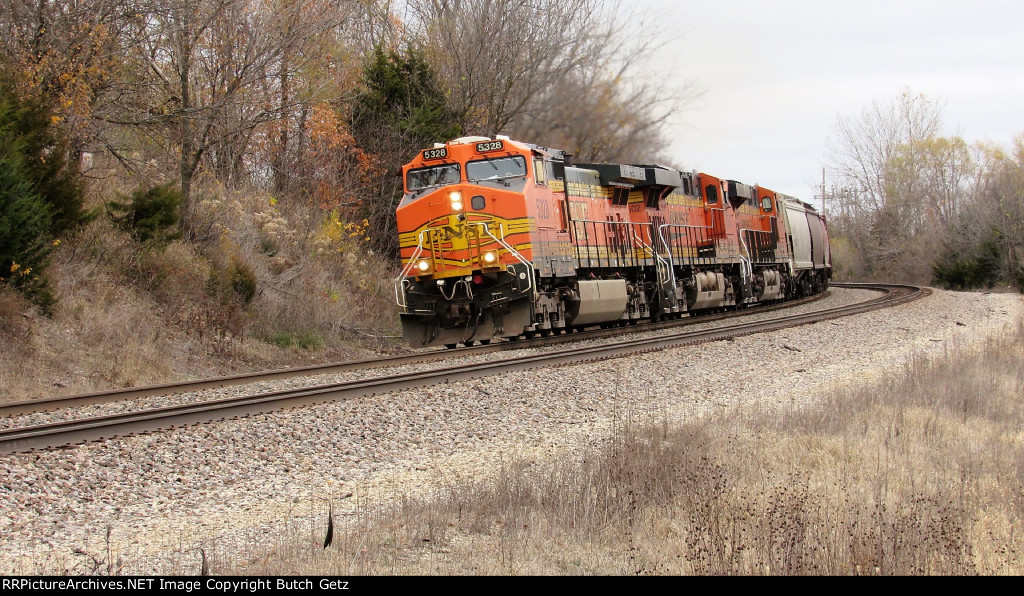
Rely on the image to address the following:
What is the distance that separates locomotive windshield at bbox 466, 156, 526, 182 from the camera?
1469cm

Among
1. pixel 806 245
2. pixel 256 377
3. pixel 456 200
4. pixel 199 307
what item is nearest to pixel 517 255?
pixel 456 200

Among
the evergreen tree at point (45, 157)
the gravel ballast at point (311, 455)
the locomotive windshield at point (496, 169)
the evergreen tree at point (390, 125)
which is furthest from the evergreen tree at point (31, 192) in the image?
the evergreen tree at point (390, 125)

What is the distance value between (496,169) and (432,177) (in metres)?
1.26

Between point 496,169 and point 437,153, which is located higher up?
point 437,153

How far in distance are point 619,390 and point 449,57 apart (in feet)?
59.4

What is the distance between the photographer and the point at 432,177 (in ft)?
50.4

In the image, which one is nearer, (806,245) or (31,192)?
(31,192)

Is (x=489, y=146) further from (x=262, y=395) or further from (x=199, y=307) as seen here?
(x=262, y=395)

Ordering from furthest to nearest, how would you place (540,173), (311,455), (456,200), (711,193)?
1. (711,193)
2. (540,173)
3. (456,200)
4. (311,455)

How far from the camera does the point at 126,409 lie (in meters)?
8.66

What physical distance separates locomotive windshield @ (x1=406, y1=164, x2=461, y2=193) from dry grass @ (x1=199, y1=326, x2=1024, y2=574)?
26.8ft

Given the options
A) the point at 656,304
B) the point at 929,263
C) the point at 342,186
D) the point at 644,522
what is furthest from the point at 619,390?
the point at 929,263

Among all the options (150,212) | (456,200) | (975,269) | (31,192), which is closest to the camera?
(31,192)
